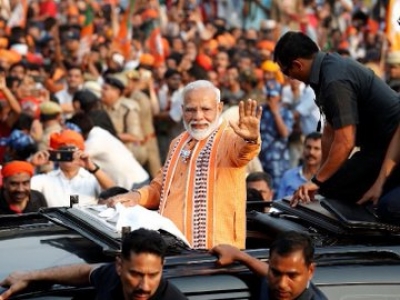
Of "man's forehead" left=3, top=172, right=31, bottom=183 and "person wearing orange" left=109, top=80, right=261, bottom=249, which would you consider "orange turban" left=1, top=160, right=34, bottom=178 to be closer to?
"man's forehead" left=3, top=172, right=31, bottom=183

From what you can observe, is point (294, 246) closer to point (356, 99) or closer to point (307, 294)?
point (307, 294)

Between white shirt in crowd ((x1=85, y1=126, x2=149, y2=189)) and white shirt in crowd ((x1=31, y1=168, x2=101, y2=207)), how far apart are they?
0.53 m

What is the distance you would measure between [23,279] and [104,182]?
212 inches

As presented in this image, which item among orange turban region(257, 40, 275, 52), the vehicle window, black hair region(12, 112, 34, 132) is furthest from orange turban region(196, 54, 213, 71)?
the vehicle window

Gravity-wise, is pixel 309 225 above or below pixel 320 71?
below

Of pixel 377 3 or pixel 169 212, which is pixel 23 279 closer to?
pixel 169 212

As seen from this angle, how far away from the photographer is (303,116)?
13828 millimetres

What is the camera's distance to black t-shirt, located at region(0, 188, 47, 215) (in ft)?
29.8

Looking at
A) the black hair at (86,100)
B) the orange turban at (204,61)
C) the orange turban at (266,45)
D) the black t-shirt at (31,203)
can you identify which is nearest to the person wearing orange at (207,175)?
the black t-shirt at (31,203)

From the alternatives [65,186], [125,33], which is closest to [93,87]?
[65,186]

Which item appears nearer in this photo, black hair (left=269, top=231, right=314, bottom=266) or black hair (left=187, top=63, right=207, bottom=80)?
black hair (left=269, top=231, right=314, bottom=266)

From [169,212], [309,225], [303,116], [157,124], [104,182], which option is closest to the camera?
[309,225]

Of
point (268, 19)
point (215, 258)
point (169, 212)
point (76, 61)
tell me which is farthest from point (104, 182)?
point (268, 19)

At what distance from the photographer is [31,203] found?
30.3ft
